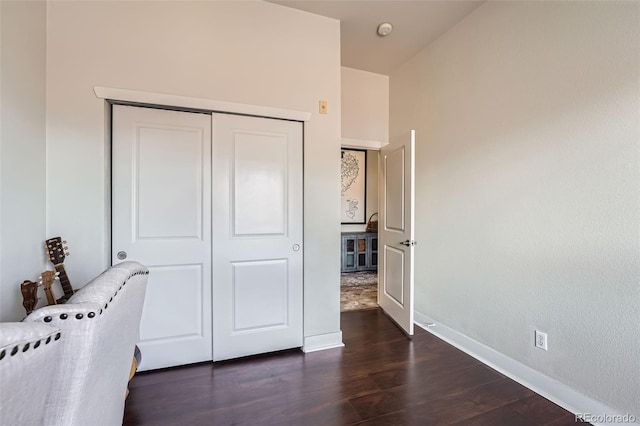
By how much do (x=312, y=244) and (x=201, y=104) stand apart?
4.79 ft

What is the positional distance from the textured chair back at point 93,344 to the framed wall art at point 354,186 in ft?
15.3

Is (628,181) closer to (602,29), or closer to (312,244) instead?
(602,29)

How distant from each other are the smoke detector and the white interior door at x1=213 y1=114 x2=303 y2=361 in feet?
4.29

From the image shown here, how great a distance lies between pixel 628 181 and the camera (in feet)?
4.84

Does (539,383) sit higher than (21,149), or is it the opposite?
(21,149)

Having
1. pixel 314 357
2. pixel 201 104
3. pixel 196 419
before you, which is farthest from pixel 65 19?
pixel 314 357

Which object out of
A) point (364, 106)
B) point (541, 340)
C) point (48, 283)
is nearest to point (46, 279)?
point (48, 283)

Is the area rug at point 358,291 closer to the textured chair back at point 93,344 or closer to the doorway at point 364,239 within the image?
the doorway at point 364,239

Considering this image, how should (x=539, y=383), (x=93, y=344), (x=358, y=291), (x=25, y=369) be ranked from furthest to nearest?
(x=358, y=291) → (x=539, y=383) → (x=93, y=344) → (x=25, y=369)

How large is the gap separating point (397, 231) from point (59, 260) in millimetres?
2834

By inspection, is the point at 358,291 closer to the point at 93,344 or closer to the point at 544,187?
the point at 544,187

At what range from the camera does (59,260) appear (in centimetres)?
174

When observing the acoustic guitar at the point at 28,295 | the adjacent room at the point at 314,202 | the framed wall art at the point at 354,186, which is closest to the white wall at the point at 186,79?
the adjacent room at the point at 314,202

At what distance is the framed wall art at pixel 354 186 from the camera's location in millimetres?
5375
